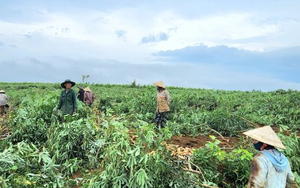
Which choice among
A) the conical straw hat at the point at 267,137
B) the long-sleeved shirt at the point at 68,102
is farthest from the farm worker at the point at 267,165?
the long-sleeved shirt at the point at 68,102

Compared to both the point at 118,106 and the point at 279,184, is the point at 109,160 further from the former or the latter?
the point at 118,106

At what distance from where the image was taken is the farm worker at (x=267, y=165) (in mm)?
3266

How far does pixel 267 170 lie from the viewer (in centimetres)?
330

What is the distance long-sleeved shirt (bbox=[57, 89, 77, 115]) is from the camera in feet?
24.6

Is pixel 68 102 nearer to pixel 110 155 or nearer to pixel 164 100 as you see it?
pixel 164 100

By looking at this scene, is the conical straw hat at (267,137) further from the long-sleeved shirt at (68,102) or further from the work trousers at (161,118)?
the work trousers at (161,118)

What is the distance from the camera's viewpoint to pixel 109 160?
4.82 metres

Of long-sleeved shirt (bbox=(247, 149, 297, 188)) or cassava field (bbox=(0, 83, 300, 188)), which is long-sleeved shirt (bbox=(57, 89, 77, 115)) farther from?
long-sleeved shirt (bbox=(247, 149, 297, 188))

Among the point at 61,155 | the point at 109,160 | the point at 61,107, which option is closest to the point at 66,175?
the point at 61,155

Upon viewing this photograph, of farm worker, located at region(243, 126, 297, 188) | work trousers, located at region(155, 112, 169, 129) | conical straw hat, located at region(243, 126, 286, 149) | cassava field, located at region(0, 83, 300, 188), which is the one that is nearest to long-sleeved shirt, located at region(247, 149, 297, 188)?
farm worker, located at region(243, 126, 297, 188)

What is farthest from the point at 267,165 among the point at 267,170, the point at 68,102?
the point at 68,102

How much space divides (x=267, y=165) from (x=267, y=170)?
0.19ft

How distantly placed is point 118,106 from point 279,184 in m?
10.00

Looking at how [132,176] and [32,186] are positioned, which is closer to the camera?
[132,176]
